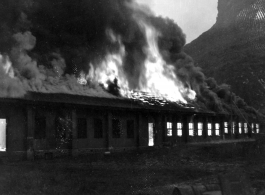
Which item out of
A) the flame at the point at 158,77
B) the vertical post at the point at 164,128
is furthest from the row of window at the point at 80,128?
the flame at the point at 158,77

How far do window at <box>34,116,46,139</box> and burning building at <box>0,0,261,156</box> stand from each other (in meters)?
0.06

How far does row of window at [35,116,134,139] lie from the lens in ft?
76.4

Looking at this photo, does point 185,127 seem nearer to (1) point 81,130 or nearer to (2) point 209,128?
(2) point 209,128

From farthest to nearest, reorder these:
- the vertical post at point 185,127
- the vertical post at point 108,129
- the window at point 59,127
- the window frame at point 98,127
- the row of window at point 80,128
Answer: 1. the vertical post at point 185,127
2. the vertical post at point 108,129
3. the window frame at point 98,127
4. the window at point 59,127
5. the row of window at point 80,128

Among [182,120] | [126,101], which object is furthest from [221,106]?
[126,101]

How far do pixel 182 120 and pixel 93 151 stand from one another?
12.2 meters

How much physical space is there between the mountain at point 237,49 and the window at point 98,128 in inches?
2224

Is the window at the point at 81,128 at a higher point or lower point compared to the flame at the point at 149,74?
lower

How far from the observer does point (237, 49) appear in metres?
117

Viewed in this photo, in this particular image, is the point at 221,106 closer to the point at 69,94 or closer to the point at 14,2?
the point at 69,94

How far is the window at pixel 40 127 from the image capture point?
75.9 feet

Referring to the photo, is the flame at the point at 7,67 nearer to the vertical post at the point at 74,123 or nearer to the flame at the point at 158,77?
the vertical post at the point at 74,123

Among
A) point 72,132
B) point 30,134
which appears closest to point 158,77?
point 72,132

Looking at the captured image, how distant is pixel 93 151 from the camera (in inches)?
1022
